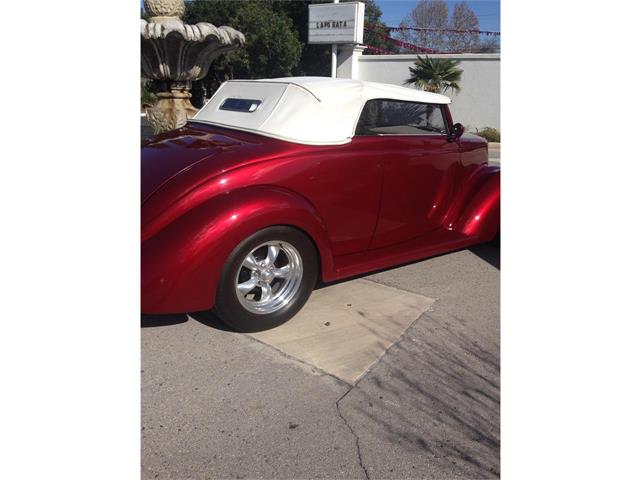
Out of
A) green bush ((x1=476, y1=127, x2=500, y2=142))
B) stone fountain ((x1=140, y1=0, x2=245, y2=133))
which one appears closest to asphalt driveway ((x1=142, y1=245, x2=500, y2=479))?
stone fountain ((x1=140, y1=0, x2=245, y2=133))

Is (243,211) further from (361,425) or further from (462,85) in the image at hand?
(462,85)

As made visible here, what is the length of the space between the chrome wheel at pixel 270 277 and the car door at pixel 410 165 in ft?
2.84

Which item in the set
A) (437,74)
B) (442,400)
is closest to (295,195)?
(442,400)

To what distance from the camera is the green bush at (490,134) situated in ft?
61.4

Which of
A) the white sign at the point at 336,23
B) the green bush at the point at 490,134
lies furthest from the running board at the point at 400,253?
the white sign at the point at 336,23

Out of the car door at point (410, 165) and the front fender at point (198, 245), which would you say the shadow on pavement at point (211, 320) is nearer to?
the front fender at point (198, 245)

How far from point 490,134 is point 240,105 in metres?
16.0

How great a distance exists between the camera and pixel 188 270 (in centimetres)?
328

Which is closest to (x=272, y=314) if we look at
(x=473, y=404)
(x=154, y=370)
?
(x=154, y=370)

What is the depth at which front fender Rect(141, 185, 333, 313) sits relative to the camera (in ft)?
10.7

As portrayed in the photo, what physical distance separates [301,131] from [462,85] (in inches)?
707

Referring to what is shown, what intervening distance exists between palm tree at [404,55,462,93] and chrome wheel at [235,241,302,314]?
56.8ft

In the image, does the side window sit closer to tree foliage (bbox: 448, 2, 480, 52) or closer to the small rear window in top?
the small rear window in top

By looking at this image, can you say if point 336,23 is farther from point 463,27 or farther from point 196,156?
point 196,156
